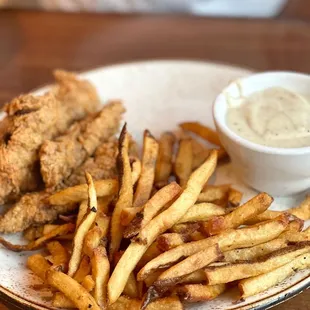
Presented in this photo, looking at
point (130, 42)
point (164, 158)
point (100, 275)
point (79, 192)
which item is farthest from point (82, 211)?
point (130, 42)

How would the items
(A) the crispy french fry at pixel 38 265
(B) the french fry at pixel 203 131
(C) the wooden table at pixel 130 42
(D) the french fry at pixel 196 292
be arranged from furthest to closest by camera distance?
(C) the wooden table at pixel 130 42
(B) the french fry at pixel 203 131
(A) the crispy french fry at pixel 38 265
(D) the french fry at pixel 196 292

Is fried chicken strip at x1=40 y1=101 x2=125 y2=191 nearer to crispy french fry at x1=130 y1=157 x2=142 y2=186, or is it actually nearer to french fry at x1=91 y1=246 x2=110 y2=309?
crispy french fry at x1=130 y1=157 x2=142 y2=186

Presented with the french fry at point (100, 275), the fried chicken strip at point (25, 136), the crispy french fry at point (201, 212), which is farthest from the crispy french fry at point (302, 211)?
the fried chicken strip at point (25, 136)

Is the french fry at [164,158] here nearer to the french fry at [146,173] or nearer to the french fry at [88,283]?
the french fry at [146,173]

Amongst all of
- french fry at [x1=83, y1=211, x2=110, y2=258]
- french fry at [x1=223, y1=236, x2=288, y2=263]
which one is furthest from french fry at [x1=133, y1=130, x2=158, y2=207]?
french fry at [x1=223, y1=236, x2=288, y2=263]

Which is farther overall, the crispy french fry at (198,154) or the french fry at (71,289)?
the crispy french fry at (198,154)

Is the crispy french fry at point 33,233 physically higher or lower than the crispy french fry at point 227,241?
lower

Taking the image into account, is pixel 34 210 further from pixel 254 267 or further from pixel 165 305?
pixel 254 267
